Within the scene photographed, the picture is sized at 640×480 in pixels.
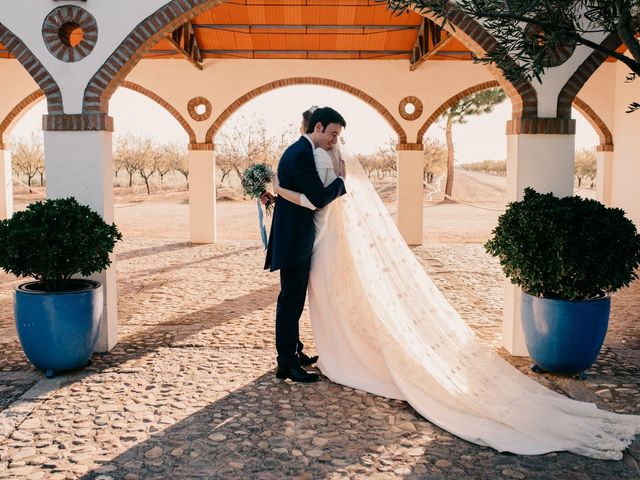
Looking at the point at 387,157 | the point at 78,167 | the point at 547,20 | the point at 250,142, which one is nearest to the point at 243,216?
the point at 250,142

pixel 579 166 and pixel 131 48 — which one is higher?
pixel 131 48

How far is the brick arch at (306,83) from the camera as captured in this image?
12.9 m

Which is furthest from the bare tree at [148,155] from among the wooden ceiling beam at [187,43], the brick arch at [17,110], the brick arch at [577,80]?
the brick arch at [577,80]

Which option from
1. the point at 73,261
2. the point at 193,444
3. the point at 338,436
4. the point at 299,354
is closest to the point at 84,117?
the point at 73,261

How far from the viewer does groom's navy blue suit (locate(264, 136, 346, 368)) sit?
461 cm

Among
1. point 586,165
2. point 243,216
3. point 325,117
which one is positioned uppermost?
point 586,165

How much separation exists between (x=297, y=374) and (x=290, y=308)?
0.49 metres

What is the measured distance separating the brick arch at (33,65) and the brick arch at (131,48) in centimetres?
23

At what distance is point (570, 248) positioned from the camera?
4.77 metres

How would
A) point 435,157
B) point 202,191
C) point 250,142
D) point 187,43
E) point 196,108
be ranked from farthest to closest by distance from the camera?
point 435,157
point 250,142
point 202,191
point 196,108
point 187,43

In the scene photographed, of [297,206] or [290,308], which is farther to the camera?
[290,308]

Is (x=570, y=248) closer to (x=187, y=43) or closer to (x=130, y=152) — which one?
(x=187, y=43)

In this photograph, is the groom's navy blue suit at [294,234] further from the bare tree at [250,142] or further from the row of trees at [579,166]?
the row of trees at [579,166]

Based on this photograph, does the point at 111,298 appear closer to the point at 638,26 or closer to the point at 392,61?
the point at 638,26
